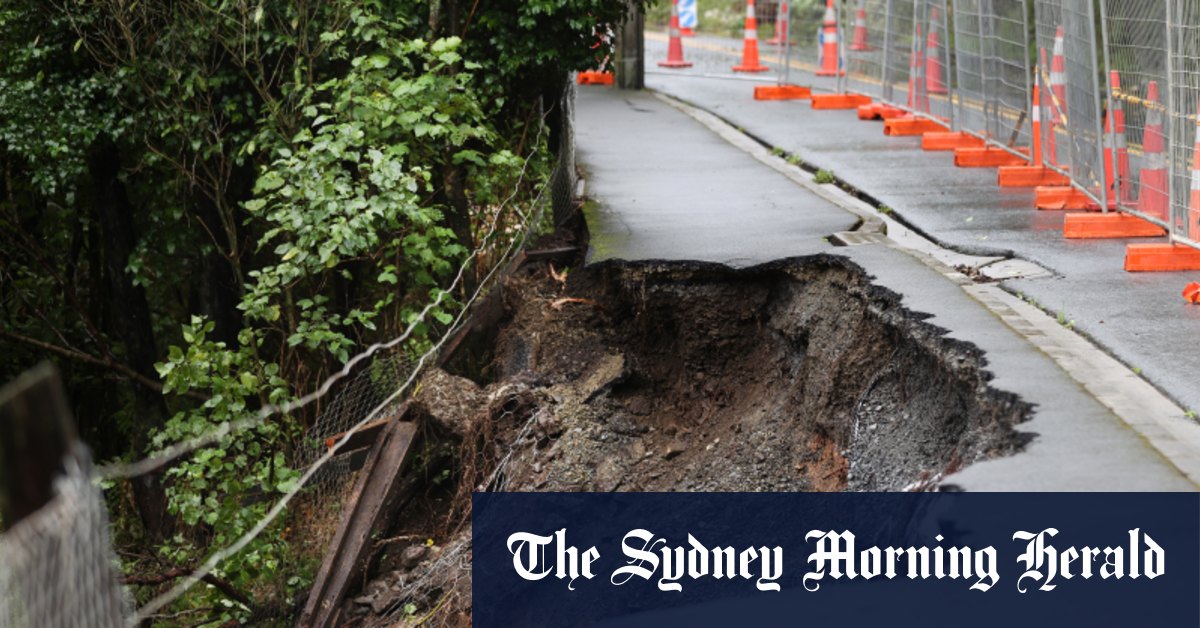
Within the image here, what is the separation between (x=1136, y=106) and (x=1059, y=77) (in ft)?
5.05

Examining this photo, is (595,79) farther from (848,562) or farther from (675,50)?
(848,562)

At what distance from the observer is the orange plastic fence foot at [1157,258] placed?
9008 millimetres

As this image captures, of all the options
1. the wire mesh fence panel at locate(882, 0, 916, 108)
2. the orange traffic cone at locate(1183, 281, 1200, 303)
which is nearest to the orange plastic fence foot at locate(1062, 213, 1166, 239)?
the orange traffic cone at locate(1183, 281, 1200, 303)

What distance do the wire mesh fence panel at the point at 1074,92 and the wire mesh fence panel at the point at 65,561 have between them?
8.24m

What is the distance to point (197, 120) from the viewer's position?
10.9 m

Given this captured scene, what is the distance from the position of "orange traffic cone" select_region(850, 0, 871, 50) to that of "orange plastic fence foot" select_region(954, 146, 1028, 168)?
4.35 m

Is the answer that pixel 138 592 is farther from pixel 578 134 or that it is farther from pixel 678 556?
pixel 578 134

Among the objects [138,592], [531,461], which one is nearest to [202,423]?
[138,592]

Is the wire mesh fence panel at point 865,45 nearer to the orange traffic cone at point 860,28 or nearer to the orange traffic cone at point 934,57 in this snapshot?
the orange traffic cone at point 860,28

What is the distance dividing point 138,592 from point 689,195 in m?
5.18

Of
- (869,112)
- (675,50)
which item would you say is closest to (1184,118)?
(869,112)

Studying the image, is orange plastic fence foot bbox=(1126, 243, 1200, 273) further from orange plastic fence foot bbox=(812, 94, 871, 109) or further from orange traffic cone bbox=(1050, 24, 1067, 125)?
orange plastic fence foot bbox=(812, 94, 871, 109)

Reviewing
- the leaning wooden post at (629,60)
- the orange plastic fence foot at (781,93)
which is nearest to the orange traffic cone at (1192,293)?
the orange plastic fence foot at (781,93)

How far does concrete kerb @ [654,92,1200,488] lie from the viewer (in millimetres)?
5816
